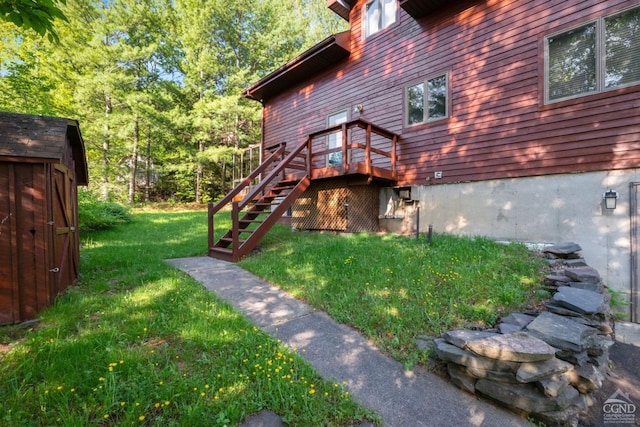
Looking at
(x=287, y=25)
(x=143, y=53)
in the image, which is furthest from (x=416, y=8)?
(x=143, y=53)

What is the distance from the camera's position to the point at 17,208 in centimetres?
318

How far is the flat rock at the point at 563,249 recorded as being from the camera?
4329mm

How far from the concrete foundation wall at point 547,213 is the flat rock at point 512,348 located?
362cm

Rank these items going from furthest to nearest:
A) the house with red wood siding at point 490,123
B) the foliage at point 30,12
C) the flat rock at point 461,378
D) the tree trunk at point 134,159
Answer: the tree trunk at point 134,159, the house with red wood siding at point 490,123, the foliage at point 30,12, the flat rock at point 461,378

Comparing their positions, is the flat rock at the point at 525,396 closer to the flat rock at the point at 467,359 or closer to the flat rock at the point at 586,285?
the flat rock at the point at 467,359

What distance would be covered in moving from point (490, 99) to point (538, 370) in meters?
5.48

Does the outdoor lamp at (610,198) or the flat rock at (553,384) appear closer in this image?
the flat rock at (553,384)

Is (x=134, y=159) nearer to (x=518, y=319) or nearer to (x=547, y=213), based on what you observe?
(x=547, y=213)

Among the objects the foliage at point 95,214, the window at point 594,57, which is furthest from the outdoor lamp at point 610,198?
the foliage at point 95,214

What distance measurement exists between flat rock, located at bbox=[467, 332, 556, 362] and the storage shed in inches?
180

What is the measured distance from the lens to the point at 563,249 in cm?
439

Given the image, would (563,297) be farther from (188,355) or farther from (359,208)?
(359,208)

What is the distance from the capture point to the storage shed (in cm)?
310

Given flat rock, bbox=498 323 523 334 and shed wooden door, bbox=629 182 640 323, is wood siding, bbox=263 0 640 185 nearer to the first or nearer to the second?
shed wooden door, bbox=629 182 640 323
